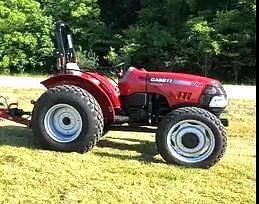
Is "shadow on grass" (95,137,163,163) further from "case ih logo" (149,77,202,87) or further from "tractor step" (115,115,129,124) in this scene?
"case ih logo" (149,77,202,87)

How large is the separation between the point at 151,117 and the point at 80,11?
60.4 feet

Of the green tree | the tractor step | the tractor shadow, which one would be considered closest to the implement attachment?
the tractor shadow

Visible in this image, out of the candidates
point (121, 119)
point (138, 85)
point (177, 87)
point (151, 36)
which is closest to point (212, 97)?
point (177, 87)

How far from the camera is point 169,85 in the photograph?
20.9ft

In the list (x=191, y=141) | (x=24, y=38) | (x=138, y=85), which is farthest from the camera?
(x=24, y=38)

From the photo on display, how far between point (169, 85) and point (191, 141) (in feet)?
2.26

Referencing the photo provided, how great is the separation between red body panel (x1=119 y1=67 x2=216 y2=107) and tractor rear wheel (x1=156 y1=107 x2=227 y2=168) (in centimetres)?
24

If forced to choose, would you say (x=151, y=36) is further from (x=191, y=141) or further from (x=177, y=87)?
(x=191, y=141)

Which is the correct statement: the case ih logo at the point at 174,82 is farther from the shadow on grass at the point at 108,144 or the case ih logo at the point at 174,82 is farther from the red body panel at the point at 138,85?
the shadow on grass at the point at 108,144

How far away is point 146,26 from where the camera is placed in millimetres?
24203

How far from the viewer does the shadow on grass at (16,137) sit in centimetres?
682

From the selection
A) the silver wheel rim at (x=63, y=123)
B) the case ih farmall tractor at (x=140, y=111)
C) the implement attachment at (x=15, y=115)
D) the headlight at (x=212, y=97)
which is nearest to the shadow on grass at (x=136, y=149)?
the case ih farmall tractor at (x=140, y=111)

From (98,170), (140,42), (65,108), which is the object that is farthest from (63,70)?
(140,42)

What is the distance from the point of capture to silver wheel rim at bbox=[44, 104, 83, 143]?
21.1 ft
